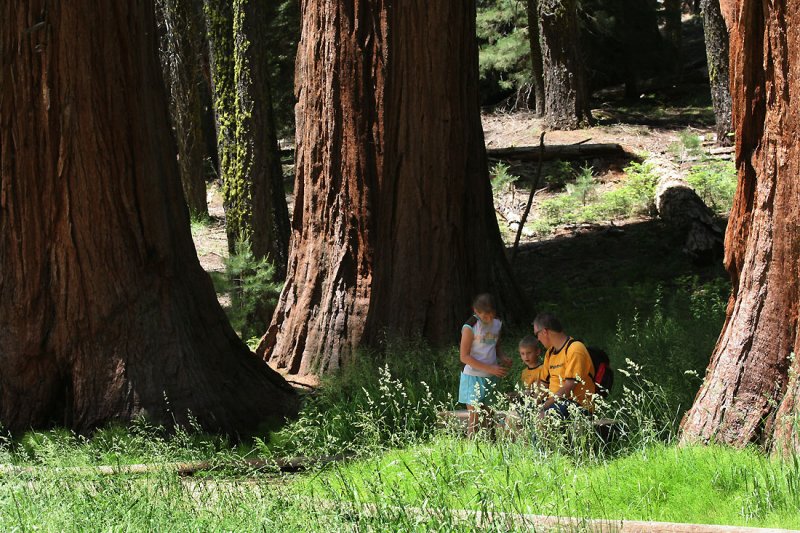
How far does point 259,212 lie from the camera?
51.2 ft

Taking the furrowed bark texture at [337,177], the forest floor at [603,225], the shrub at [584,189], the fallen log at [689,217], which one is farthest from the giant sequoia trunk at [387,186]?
the shrub at [584,189]

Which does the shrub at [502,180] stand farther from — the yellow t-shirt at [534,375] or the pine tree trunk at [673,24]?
the pine tree trunk at [673,24]

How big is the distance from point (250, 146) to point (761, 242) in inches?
388

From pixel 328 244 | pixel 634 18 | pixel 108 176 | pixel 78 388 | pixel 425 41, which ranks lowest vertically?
pixel 78 388

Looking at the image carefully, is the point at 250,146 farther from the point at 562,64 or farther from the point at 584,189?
the point at 562,64

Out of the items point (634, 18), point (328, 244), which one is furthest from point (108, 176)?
point (634, 18)

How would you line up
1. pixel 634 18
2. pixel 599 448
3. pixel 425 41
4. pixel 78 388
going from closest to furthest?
pixel 599 448, pixel 78 388, pixel 425 41, pixel 634 18

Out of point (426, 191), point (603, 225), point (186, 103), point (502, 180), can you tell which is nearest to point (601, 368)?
point (426, 191)

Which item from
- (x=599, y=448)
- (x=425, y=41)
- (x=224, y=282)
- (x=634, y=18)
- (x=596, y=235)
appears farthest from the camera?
(x=634, y=18)

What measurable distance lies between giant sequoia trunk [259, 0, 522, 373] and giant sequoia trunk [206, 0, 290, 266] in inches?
104

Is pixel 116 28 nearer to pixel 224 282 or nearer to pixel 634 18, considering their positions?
pixel 224 282

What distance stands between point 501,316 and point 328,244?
7.10ft

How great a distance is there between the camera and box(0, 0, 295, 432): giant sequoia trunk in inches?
380

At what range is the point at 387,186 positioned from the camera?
12148 mm
